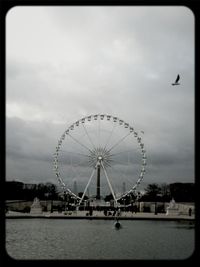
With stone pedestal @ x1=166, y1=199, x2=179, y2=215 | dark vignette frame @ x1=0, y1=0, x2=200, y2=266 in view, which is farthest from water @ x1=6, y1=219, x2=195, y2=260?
stone pedestal @ x1=166, y1=199, x2=179, y2=215

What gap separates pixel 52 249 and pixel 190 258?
11238mm

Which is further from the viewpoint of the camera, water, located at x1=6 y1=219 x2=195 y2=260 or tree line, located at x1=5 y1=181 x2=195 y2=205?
tree line, located at x1=5 y1=181 x2=195 y2=205

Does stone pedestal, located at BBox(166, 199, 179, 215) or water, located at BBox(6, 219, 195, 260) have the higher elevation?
water, located at BBox(6, 219, 195, 260)

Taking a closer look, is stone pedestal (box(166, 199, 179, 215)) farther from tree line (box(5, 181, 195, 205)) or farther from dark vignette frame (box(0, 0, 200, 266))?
dark vignette frame (box(0, 0, 200, 266))
